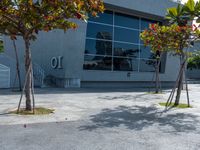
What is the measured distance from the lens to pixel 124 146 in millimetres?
6910

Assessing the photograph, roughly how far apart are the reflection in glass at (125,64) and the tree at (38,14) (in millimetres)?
17481

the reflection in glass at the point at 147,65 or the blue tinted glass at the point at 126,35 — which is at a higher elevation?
the blue tinted glass at the point at 126,35

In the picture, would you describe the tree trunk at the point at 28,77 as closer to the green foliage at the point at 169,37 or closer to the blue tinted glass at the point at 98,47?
the green foliage at the point at 169,37

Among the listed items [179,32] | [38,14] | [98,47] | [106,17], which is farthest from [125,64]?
[38,14]

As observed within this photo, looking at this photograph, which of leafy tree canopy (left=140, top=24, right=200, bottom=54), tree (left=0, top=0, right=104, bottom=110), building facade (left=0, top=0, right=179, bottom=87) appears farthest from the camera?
building facade (left=0, top=0, right=179, bottom=87)

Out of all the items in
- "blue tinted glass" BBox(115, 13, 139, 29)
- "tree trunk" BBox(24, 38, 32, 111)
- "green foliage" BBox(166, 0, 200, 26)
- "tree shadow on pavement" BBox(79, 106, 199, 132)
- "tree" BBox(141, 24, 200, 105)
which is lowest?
"tree shadow on pavement" BBox(79, 106, 199, 132)

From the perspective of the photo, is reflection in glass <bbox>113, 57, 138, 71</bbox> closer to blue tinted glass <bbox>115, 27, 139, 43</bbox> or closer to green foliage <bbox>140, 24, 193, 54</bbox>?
blue tinted glass <bbox>115, 27, 139, 43</bbox>

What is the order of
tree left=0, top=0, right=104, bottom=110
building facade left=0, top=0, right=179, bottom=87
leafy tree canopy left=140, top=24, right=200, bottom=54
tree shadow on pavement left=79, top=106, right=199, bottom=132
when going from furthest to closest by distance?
building facade left=0, top=0, right=179, bottom=87
leafy tree canopy left=140, top=24, right=200, bottom=54
tree left=0, top=0, right=104, bottom=110
tree shadow on pavement left=79, top=106, right=199, bottom=132

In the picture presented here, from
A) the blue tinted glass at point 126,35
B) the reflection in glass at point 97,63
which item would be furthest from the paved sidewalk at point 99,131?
the blue tinted glass at point 126,35

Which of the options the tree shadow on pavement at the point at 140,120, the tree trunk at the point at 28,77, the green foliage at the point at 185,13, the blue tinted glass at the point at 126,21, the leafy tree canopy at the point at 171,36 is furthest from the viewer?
the blue tinted glass at the point at 126,21

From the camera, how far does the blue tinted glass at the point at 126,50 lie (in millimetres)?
27906

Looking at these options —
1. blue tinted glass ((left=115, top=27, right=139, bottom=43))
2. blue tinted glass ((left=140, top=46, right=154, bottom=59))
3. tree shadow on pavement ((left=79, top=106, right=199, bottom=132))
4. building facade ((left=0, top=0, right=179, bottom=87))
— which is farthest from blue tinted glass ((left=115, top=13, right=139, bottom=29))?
tree shadow on pavement ((left=79, top=106, right=199, bottom=132))

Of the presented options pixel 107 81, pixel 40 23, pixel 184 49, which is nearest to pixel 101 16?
pixel 107 81

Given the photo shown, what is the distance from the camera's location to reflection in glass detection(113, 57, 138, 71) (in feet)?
92.0
